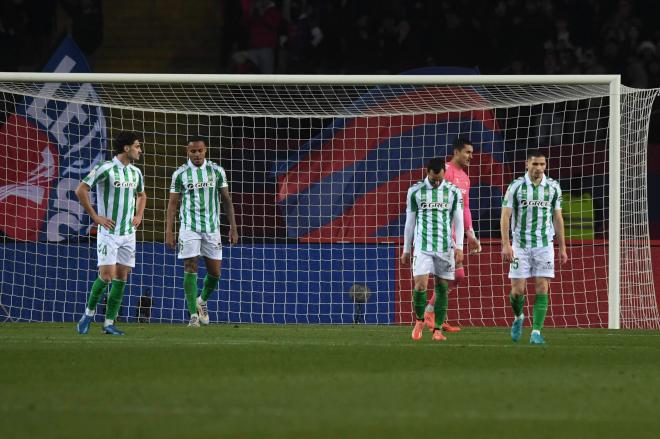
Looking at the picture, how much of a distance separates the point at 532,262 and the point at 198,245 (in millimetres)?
3766

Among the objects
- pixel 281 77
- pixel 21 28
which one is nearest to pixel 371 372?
pixel 281 77

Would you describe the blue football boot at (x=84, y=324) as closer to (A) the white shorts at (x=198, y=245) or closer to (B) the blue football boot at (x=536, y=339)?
(A) the white shorts at (x=198, y=245)

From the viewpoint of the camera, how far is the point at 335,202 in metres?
16.2

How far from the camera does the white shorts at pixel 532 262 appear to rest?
11.6 m

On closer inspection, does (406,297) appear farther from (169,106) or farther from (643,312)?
(169,106)

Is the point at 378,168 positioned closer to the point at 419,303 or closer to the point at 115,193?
the point at 419,303

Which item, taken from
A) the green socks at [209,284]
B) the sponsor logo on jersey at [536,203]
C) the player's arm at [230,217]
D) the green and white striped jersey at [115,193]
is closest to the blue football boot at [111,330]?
the green and white striped jersey at [115,193]

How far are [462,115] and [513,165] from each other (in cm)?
98

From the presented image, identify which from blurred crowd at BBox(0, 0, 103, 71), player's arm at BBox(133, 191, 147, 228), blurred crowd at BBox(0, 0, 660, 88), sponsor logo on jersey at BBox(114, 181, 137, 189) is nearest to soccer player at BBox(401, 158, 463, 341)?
player's arm at BBox(133, 191, 147, 228)

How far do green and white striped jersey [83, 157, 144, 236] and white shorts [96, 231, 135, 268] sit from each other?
50 mm

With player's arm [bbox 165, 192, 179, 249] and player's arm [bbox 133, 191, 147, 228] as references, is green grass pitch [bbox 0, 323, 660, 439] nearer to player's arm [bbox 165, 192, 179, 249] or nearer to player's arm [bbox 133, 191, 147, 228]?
player's arm [bbox 133, 191, 147, 228]

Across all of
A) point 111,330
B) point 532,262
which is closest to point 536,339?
point 532,262

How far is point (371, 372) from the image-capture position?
27.1 feet

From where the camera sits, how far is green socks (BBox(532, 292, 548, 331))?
11.4 meters
